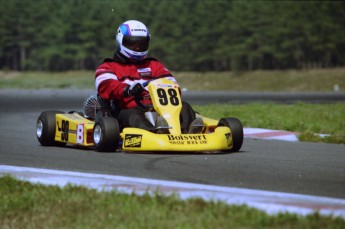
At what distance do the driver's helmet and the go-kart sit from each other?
679 mm

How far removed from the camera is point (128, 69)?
11.1 m

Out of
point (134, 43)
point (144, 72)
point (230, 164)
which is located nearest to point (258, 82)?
point (144, 72)

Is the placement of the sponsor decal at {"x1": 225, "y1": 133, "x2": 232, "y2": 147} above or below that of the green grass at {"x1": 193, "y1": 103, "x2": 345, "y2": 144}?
above

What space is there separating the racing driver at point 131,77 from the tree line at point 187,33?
56796 millimetres

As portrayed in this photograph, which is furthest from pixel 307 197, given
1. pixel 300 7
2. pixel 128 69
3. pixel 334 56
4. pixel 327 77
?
pixel 334 56

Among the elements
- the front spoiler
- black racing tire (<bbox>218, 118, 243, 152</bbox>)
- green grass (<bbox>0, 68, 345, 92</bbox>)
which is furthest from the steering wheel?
green grass (<bbox>0, 68, 345, 92</bbox>)

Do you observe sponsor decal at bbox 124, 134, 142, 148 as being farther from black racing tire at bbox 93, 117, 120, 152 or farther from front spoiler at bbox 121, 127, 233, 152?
black racing tire at bbox 93, 117, 120, 152

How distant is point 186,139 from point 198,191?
332cm

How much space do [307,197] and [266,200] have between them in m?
0.41

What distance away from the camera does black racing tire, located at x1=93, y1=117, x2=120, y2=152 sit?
32.5 ft

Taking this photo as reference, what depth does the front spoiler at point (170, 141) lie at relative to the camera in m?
9.72

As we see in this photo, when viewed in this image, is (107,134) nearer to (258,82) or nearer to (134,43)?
A: (134,43)

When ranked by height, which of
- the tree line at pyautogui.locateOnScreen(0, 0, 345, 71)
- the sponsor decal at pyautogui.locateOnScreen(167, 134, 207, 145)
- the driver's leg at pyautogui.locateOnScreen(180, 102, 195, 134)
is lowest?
the tree line at pyautogui.locateOnScreen(0, 0, 345, 71)

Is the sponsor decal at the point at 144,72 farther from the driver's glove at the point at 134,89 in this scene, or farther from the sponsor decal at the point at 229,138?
the sponsor decal at the point at 229,138
